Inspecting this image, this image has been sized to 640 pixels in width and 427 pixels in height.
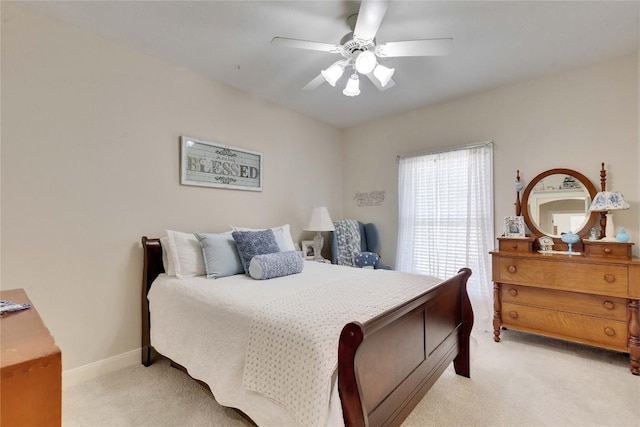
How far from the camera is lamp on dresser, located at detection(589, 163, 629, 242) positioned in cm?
241

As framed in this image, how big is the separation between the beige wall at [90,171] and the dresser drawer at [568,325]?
289 centimetres

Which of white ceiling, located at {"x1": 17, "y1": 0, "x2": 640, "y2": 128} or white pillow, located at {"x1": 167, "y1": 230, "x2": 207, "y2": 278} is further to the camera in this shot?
white pillow, located at {"x1": 167, "y1": 230, "x2": 207, "y2": 278}

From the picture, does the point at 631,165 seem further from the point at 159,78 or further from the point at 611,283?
the point at 159,78

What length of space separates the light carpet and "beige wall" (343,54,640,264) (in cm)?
120

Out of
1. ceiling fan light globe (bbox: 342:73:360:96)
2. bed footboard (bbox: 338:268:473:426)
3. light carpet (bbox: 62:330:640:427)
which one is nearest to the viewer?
bed footboard (bbox: 338:268:473:426)

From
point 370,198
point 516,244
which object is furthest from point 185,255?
point 516,244

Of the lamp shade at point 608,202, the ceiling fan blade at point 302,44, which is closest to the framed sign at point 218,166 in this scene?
the ceiling fan blade at point 302,44

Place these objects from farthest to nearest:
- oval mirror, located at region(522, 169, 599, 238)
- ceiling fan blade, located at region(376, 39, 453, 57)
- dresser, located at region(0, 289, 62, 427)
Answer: oval mirror, located at region(522, 169, 599, 238)
ceiling fan blade, located at region(376, 39, 453, 57)
dresser, located at region(0, 289, 62, 427)

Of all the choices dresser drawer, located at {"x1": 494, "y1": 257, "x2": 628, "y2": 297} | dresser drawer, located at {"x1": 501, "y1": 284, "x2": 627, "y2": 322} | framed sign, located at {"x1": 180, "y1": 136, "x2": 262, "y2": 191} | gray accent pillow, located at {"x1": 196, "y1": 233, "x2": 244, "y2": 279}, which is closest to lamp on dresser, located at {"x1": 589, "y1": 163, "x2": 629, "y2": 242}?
dresser drawer, located at {"x1": 494, "y1": 257, "x2": 628, "y2": 297}

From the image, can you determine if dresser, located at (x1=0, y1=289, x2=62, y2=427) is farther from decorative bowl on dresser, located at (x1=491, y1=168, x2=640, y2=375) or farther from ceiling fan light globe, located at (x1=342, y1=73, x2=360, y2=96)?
decorative bowl on dresser, located at (x1=491, y1=168, x2=640, y2=375)

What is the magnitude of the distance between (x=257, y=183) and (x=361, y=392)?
2578 mm

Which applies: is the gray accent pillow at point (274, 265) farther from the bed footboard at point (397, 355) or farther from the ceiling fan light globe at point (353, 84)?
the ceiling fan light globe at point (353, 84)

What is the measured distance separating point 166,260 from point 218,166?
41.3 inches

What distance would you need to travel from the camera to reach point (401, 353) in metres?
1.48
